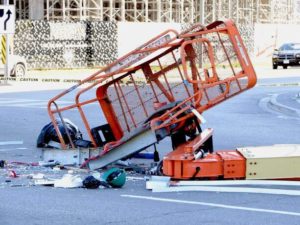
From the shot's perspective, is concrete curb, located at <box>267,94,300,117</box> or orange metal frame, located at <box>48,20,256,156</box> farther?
concrete curb, located at <box>267,94,300,117</box>

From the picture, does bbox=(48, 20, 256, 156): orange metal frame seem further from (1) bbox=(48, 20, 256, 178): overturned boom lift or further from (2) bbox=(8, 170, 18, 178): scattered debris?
(2) bbox=(8, 170, 18, 178): scattered debris

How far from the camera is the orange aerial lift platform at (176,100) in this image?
12.5 m

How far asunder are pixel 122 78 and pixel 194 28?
4.54ft

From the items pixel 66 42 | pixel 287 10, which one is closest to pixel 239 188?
pixel 66 42

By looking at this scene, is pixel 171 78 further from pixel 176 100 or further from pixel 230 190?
pixel 230 190

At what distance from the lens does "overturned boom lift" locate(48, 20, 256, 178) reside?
12836mm

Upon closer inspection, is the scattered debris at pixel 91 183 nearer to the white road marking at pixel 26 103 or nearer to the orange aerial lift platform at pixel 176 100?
the orange aerial lift platform at pixel 176 100

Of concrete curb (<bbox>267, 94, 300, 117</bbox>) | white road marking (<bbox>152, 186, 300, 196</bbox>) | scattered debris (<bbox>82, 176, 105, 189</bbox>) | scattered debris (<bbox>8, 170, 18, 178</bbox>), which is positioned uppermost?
scattered debris (<bbox>82, 176, 105, 189</bbox>)

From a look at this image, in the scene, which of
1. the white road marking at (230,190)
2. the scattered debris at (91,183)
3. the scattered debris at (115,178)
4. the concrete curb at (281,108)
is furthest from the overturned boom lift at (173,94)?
the concrete curb at (281,108)

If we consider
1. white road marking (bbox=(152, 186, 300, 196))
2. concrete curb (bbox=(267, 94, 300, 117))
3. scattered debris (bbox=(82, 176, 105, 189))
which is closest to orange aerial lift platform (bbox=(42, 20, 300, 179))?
white road marking (bbox=(152, 186, 300, 196))

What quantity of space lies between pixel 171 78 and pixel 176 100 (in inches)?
18.5

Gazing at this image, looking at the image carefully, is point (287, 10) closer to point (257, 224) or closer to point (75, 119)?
point (75, 119)

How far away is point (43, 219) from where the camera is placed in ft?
32.7

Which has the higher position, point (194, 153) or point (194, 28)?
point (194, 28)
